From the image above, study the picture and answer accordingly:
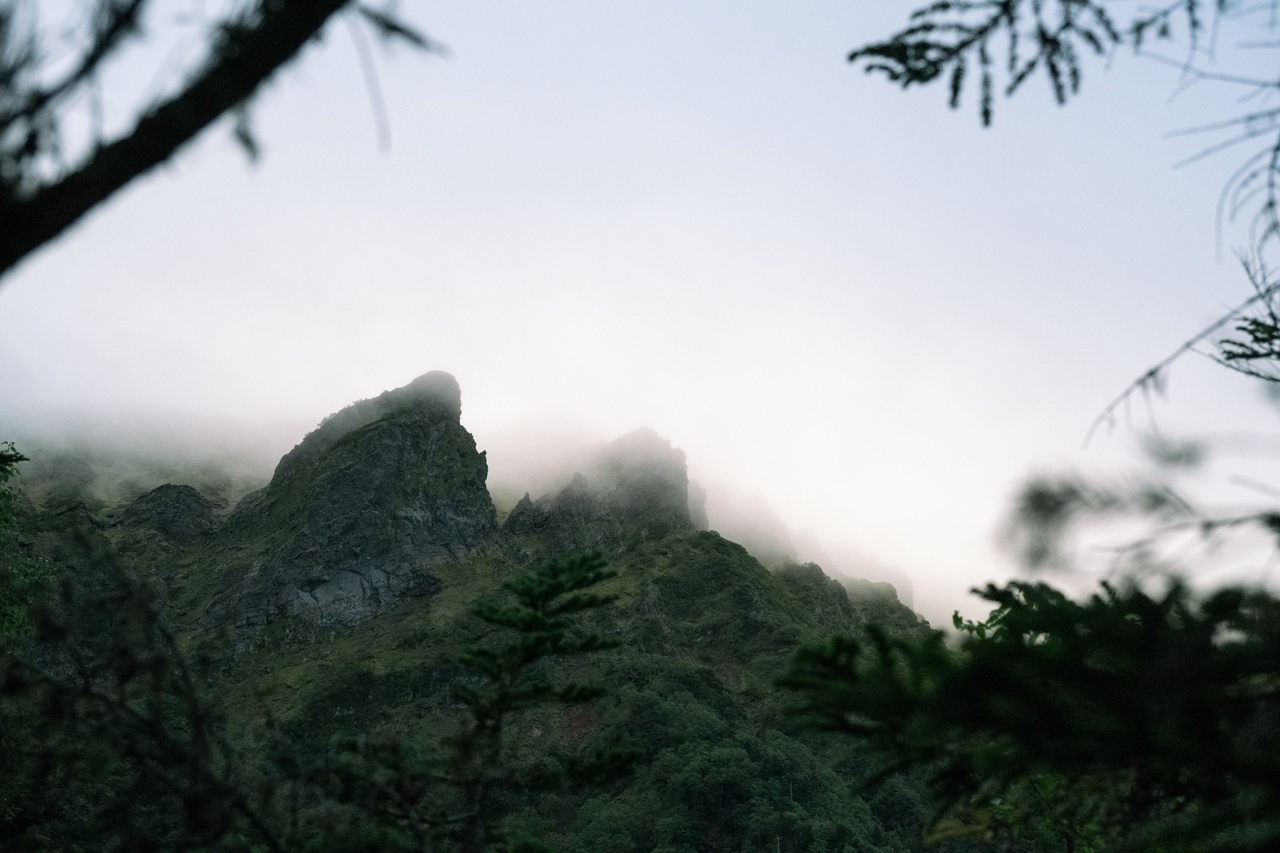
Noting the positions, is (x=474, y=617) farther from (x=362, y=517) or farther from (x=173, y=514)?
(x=173, y=514)

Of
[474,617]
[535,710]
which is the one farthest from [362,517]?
[535,710]

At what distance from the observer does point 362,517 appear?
115 m

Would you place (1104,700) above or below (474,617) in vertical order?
below

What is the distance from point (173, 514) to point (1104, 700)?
151 m

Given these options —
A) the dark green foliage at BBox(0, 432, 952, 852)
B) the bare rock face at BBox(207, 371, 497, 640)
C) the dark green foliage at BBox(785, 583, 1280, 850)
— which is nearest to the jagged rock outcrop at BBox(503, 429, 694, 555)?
the dark green foliage at BBox(0, 432, 952, 852)

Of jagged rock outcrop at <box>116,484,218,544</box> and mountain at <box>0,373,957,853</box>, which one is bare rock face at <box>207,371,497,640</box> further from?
jagged rock outcrop at <box>116,484,218,544</box>

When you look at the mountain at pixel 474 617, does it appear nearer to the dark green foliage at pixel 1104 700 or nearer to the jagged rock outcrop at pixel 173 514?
the jagged rock outcrop at pixel 173 514

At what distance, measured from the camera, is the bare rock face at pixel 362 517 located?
10781 centimetres

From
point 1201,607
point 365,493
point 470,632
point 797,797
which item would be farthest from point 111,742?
point 365,493

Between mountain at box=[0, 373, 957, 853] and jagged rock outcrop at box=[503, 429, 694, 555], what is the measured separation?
0.58 meters

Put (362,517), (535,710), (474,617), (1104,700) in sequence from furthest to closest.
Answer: (362,517) < (474,617) < (535,710) < (1104,700)

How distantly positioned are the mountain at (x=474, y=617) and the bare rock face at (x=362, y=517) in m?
0.32

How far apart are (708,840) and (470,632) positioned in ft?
157

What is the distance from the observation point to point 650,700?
92812 millimetres
